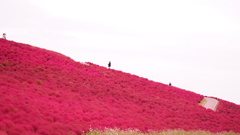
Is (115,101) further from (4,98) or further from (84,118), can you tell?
(4,98)

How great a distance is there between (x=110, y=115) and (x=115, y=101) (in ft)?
15.8

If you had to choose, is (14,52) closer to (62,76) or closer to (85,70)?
(62,76)

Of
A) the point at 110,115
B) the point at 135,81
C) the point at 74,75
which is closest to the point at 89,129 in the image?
the point at 110,115

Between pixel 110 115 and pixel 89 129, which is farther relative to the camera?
pixel 110 115

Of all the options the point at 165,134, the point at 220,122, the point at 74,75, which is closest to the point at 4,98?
the point at 165,134

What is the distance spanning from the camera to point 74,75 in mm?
26375

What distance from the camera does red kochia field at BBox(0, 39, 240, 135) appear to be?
40.1 feet

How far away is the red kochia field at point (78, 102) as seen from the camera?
12.2 meters

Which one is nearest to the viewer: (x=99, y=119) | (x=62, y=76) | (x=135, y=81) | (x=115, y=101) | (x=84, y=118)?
(x=84, y=118)

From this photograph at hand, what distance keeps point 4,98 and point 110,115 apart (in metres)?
7.20

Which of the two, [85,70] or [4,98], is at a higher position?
[85,70]

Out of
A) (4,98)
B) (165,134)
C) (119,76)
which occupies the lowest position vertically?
(165,134)

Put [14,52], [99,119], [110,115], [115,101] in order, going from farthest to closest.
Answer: [14,52]
[115,101]
[110,115]
[99,119]

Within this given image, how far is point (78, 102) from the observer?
18.1 m
